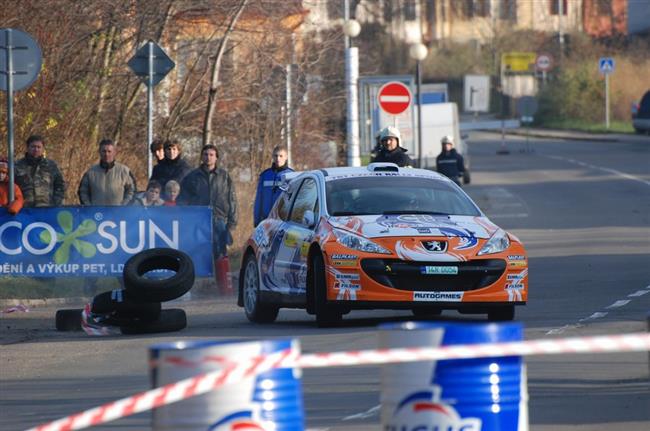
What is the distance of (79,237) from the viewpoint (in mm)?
18672

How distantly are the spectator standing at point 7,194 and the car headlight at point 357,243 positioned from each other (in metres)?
5.13

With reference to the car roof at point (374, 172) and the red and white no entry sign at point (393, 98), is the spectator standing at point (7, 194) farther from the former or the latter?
the red and white no entry sign at point (393, 98)

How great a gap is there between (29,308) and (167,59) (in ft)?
15.1

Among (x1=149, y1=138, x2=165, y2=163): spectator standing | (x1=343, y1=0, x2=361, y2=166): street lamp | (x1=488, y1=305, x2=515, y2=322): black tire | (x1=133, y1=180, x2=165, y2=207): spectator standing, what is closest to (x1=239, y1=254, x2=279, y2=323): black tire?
(x1=488, y1=305, x2=515, y2=322): black tire

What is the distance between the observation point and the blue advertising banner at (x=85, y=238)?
1850cm

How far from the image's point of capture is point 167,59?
2155 cm

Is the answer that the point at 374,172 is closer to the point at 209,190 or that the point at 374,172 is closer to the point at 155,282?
the point at 155,282

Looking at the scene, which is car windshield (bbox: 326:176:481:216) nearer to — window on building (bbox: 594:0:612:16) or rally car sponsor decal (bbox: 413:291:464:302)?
rally car sponsor decal (bbox: 413:291:464:302)

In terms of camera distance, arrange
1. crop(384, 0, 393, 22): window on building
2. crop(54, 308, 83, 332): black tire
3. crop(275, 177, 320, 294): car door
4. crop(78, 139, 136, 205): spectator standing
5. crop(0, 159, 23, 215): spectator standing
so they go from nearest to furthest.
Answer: crop(275, 177, 320, 294): car door
crop(54, 308, 83, 332): black tire
crop(0, 159, 23, 215): spectator standing
crop(78, 139, 136, 205): spectator standing
crop(384, 0, 393, 22): window on building

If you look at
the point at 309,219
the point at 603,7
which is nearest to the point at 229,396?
the point at 309,219

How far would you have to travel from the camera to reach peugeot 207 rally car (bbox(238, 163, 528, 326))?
47.5ft

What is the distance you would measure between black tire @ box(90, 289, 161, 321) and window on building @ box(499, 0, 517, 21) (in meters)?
89.7

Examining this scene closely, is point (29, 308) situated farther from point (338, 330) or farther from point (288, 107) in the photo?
point (288, 107)

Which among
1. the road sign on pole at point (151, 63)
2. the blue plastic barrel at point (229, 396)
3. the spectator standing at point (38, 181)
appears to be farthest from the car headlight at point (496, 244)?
the blue plastic barrel at point (229, 396)
